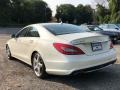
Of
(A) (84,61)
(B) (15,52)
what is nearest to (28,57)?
(B) (15,52)

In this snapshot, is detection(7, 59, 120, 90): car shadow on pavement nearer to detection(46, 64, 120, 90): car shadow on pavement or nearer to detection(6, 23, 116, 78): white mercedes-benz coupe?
detection(46, 64, 120, 90): car shadow on pavement

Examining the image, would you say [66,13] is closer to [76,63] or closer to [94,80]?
[94,80]

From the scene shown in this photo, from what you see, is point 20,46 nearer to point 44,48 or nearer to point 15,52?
point 15,52

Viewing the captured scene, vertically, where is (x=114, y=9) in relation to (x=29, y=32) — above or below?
below

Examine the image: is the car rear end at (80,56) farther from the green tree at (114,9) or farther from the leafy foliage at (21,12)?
the leafy foliage at (21,12)

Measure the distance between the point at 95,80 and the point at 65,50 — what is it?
1168mm

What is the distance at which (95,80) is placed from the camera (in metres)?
7.14

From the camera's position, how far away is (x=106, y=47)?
720 cm

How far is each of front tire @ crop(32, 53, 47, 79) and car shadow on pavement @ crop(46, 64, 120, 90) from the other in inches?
9.3

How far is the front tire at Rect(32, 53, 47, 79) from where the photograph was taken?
730cm

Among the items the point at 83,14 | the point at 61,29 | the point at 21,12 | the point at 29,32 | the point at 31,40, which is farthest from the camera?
the point at 83,14

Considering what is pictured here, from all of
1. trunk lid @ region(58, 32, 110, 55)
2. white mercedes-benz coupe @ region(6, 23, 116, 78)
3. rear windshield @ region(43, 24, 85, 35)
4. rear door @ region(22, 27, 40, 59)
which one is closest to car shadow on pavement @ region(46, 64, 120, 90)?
white mercedes-benz coupe @ region(6, 23, 116, 78)

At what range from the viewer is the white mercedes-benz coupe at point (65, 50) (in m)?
6.61

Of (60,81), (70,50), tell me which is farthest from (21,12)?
(70,50)
